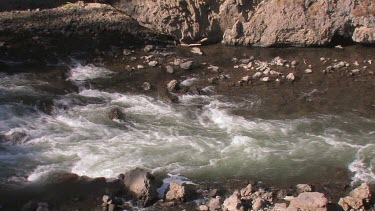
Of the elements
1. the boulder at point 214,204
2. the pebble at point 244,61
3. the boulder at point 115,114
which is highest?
the pebble at point 244,61

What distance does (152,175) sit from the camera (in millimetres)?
13531

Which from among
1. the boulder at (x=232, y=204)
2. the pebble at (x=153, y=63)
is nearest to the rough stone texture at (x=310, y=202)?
the boulder at (x=232, y=204)

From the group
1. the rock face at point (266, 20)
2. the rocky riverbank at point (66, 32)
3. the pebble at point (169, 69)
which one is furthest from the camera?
the rock face at point (266, 20)

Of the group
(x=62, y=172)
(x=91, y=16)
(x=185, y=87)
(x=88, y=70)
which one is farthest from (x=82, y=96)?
(x=91, y=16)

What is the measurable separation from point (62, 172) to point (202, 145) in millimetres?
4196

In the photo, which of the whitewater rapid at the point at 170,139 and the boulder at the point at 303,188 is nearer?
the boulder at the point at 303,188

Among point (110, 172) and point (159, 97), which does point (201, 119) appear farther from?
point (110, 172)

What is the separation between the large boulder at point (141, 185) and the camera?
41.4 feet

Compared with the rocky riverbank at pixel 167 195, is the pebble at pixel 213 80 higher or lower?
higher

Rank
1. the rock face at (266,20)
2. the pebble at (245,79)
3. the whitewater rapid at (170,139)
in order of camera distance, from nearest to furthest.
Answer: the whitewater rapid at (170,139) → the pebble at (245,79) → the rock face at (266,20)

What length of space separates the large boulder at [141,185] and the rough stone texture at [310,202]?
11.2 feet

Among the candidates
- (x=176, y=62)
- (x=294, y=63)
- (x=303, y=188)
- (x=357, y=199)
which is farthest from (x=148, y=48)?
(x=357, y=199)

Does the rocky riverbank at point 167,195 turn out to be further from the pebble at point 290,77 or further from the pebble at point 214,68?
the pebble at point 214,68

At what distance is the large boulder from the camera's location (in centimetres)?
1263
